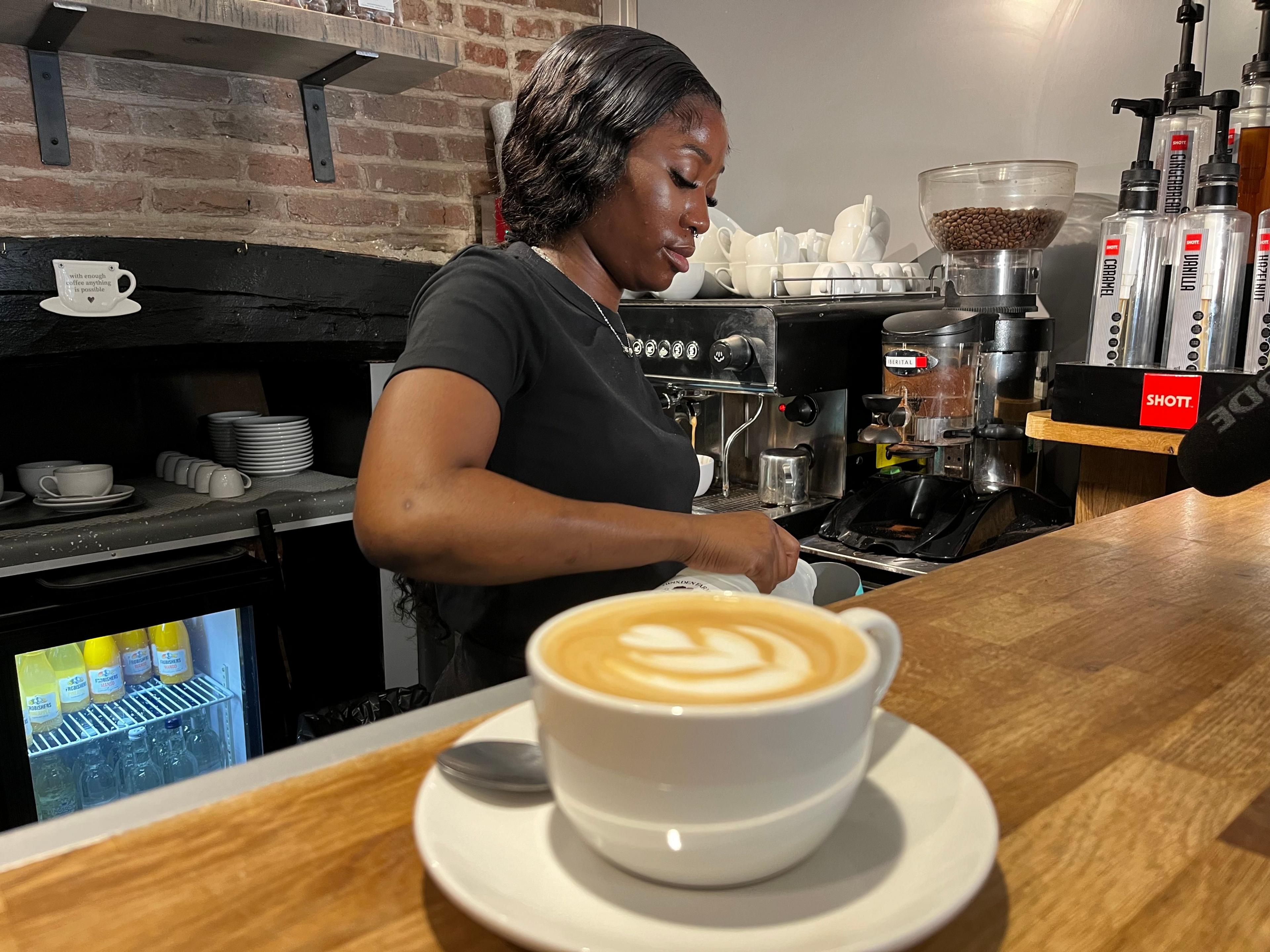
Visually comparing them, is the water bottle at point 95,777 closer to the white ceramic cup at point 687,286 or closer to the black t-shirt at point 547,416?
the black t-shirt at point 547,416

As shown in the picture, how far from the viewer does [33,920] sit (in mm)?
355

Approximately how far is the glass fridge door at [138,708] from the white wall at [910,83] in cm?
183

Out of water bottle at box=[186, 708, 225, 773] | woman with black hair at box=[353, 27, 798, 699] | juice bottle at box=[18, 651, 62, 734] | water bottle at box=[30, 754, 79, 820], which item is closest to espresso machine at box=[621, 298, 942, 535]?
woman with black hair at box=[353, 27, 798, 699]

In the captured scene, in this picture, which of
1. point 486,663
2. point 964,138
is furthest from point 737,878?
point 964,138

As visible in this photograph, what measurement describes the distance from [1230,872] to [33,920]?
0.46m

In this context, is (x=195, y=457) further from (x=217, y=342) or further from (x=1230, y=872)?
(x=1230, y=872)

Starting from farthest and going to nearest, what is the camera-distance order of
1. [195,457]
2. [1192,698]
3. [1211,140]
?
[195,457]
[1211,140]
[1192,698]

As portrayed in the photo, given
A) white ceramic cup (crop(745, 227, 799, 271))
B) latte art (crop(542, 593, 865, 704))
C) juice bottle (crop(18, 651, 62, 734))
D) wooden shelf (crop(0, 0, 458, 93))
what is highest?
wooden shelf (crop(0, 0, 458, 93))

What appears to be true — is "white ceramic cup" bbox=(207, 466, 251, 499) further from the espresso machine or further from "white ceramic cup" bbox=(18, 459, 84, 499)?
the espresso machine

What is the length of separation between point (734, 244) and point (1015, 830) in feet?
6.45

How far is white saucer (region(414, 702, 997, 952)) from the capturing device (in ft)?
1.03

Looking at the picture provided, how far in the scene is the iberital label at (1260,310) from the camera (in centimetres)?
139

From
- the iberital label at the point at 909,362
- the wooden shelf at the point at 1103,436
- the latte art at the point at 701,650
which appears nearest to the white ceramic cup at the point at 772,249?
the iberital label at the point at 909,362

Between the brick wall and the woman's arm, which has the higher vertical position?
the brick wall
